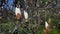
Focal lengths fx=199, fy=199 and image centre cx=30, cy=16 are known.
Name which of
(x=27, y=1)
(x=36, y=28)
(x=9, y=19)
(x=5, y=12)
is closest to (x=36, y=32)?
(x=36, y=28)

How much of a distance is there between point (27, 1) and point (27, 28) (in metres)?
0.60

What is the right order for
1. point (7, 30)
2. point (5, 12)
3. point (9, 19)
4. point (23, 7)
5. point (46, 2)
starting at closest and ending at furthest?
point (7, 30) → point (9, 19) → point (5, 12) → point (23, 7) → point (46, 2)

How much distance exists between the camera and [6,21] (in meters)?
1.69

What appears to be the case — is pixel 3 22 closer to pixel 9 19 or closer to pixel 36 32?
pixel 9 19

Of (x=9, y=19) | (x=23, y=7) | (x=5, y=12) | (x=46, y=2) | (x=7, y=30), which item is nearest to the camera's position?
(x=7, y=30)

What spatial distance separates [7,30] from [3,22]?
15cm

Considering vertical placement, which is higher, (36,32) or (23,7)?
(23,7)

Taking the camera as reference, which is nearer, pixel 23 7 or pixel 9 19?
pixel 9 19

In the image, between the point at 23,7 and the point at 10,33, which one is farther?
the point at 23,7

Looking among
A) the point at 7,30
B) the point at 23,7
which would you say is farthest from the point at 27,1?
the point at 7,30

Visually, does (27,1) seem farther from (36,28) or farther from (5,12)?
(36,28)

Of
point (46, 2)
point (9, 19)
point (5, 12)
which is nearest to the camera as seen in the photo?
point (9, 19)

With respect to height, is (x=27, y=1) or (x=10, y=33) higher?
(x=27, y=1)

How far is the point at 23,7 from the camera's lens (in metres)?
1.94
